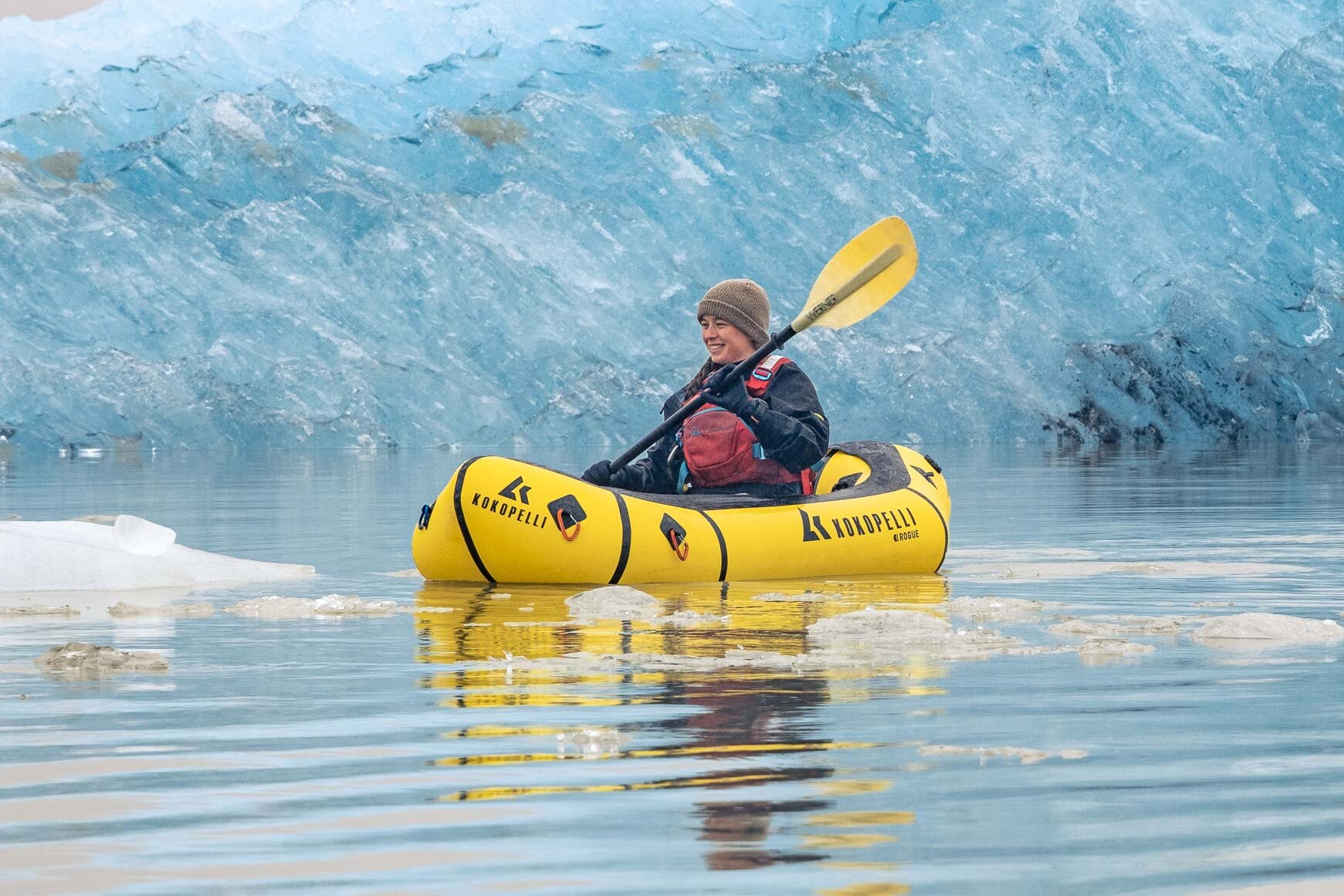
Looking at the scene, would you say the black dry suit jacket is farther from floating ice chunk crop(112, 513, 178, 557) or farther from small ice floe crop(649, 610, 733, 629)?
floating ice chunk crop(112, 513, 178, 557)

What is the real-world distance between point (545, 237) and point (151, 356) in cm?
1893

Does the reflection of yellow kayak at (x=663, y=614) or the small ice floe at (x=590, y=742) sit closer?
the small ice floe at (x=590, y=742)

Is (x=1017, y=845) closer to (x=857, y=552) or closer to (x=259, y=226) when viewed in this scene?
(x=857, y=552)

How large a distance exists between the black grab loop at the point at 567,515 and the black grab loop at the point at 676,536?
1.42 ft

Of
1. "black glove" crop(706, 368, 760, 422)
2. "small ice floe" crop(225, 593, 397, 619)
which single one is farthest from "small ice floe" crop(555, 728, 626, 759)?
"black glove" crop(706, 368, 760, 422)

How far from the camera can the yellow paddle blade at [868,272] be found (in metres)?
11.2

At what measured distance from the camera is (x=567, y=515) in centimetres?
938

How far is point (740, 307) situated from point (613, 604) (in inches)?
101

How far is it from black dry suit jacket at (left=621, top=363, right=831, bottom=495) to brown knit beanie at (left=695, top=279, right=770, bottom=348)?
288 mm

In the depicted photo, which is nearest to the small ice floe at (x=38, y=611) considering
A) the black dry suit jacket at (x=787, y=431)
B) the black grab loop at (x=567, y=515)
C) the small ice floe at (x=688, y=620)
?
the black grab loop at (x=567, y=515)

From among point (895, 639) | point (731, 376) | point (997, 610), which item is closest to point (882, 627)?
point (895, 639)

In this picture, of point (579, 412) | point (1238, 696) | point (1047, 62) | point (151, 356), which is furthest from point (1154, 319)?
point (1238, 696)

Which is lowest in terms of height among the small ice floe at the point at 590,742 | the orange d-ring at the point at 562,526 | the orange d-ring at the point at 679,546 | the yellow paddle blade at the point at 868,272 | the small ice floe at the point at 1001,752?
the small ice floe at the point at 1001,752

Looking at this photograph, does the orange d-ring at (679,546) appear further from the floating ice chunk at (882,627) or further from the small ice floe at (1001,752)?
the small ice floe at (1001,752)
